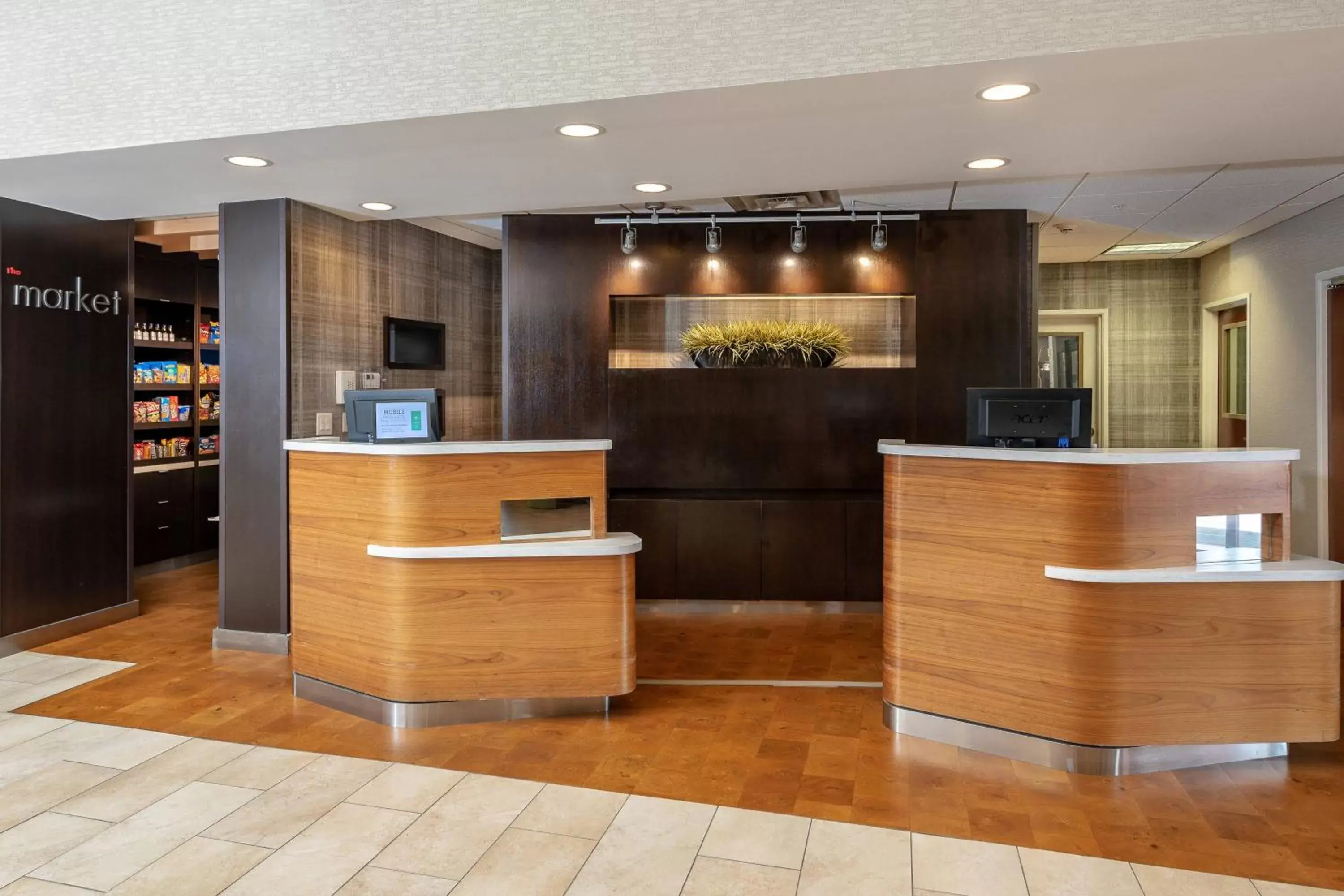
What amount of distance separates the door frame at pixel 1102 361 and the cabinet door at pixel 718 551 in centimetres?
373

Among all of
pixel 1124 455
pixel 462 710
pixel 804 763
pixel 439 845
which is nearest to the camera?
pixel 439 845

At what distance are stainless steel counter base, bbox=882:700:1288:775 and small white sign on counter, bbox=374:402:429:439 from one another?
2583 mm

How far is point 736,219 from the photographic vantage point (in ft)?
19.8

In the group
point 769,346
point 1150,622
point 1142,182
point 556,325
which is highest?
point 1142,182

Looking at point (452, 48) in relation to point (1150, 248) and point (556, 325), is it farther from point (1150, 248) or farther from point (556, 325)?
point (1150, 248)

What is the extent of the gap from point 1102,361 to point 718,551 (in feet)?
13.8

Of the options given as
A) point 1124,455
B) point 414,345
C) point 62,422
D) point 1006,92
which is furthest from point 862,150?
point 62,422

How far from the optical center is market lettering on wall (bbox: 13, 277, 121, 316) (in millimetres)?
5199

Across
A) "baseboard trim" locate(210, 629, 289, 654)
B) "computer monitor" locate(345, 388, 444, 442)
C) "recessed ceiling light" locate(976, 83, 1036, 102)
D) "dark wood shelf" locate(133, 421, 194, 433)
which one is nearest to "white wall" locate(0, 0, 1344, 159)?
"recessed ceiling light" locate(976, 83, 1036, 102)

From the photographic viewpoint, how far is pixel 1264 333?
6660mm

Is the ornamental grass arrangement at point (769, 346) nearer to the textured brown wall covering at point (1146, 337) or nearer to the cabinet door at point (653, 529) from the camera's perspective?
the cabinet door at point (653, 529)

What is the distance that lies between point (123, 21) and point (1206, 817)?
518 centimetres

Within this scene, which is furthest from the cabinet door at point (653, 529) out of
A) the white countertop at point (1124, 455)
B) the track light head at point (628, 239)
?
the white countertop at point (1124, 455)

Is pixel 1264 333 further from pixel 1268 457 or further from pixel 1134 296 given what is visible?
pixel 1268 457
